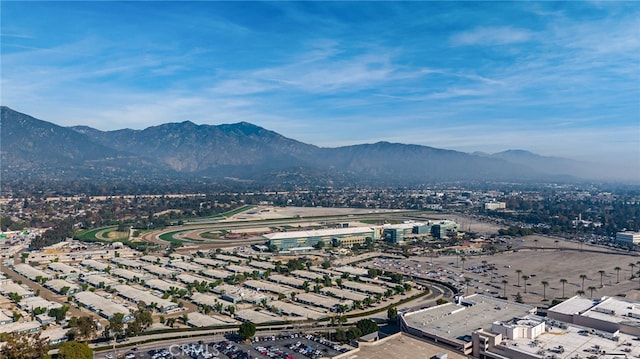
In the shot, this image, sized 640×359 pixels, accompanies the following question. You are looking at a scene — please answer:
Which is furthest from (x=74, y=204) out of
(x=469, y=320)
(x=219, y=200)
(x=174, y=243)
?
(x=469, y=320)

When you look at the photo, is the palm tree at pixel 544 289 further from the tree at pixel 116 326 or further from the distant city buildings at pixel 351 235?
the tree at pixel 116 326

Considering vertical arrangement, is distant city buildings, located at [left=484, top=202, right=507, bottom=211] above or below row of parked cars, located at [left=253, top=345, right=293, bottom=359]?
above

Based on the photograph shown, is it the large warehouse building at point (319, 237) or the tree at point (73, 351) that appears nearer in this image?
the tree at point (73, 351)

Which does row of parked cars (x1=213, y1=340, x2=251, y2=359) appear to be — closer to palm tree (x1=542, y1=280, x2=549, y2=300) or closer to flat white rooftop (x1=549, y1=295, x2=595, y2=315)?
flat white rooftop (x1=549, y1=295, x2=595, y2=315)

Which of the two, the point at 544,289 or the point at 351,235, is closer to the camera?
the point at 544,289

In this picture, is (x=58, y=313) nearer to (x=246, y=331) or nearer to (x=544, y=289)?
(x=246, y=331)

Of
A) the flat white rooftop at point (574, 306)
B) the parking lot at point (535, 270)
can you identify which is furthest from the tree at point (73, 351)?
the parking lot at point (535, 270)

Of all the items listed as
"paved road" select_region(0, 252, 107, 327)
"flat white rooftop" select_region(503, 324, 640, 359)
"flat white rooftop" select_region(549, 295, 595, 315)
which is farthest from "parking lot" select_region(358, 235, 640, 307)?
"paved road" select_region(0, 252, 107, 327)

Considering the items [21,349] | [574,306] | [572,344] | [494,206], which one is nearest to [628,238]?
[494,206]
